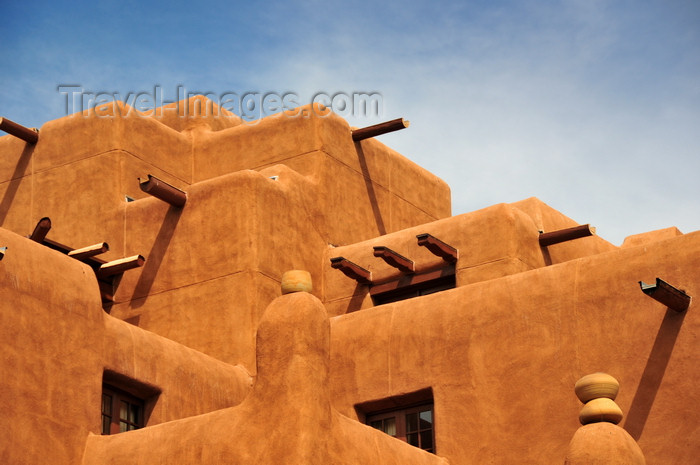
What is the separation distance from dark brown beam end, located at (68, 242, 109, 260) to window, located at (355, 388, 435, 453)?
5032 millimetres

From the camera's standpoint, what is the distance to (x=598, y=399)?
14.1m

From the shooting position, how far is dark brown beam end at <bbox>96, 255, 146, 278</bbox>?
68.0 feet

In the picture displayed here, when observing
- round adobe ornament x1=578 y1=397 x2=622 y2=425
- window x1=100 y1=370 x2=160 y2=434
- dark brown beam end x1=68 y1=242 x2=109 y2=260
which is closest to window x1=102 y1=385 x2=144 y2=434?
window x1=100 y1=370 x2=160 y2=434

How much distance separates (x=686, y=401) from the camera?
16.3m

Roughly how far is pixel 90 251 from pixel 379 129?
6572 mm

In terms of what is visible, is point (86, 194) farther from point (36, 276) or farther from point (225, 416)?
point (225, 416)

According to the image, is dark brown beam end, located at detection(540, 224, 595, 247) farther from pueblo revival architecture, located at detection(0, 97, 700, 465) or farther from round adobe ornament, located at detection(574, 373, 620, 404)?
round adobe ornament, located at detection(574, 373, 620, 404)

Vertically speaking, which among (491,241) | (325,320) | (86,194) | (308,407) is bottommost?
(308,407)

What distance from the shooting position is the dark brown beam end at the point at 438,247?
20453 mm

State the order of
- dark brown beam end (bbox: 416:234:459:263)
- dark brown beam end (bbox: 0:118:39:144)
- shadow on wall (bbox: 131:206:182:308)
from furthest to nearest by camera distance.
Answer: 1. dark brown beam end (bbox: 0:118:39:144)
2. shadow on wall (bbox: 131:206:182:308)
3. dark brown beam end (bbox: 416:234:459:263)

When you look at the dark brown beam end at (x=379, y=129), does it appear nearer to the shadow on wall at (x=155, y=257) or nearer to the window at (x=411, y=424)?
the shadow on wall at (x=155, y=257)

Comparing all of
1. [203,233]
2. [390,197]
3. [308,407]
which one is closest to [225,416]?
[308,407]

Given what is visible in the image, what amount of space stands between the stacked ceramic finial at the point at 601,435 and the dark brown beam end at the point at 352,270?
25.2 ft

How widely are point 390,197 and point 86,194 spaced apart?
623 cm
